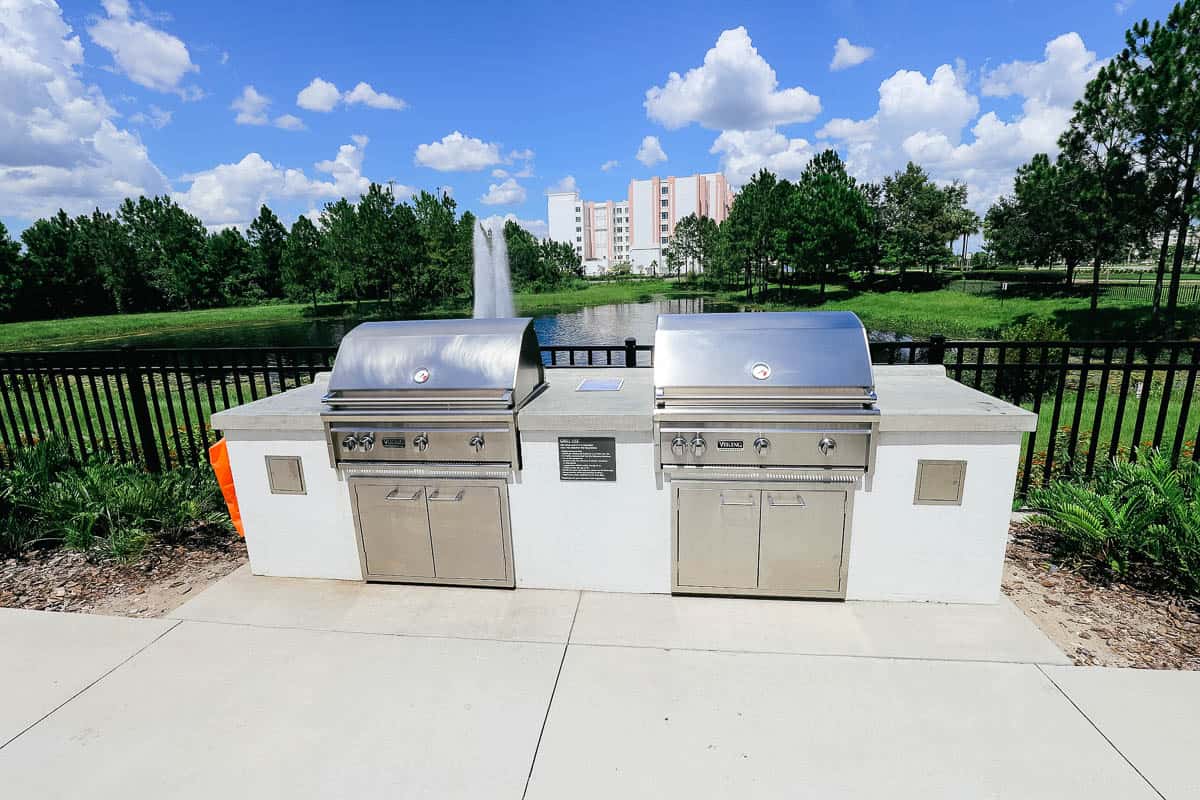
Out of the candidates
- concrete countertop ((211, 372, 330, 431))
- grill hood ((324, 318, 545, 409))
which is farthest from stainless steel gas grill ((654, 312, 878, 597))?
concrete countertop ((211, 372, 330, 431))

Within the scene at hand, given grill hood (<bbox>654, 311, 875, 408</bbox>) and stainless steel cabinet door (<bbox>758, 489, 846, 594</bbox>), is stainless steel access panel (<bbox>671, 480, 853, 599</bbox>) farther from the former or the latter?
grill hood (<bbox>654, 311, 875, 408</bbox>)

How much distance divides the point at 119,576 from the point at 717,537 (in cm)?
385

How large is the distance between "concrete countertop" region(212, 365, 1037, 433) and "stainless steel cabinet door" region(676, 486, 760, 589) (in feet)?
1.66

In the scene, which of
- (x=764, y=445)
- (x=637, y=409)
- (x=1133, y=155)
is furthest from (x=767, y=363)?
(x=1133, y=155)

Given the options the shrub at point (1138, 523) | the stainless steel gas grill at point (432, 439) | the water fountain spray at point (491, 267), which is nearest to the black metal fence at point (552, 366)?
the shrub at point (1138, 523)

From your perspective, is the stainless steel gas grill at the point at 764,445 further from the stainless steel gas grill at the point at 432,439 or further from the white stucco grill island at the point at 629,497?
the stainless steel gas grill at the point at 432,439

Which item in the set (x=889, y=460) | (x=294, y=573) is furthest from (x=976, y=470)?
(x=294, y=573)

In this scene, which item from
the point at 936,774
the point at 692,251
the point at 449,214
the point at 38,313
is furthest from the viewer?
the point at 692,251

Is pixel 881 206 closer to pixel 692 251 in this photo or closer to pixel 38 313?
pixel 692 251

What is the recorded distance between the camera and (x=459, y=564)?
3.43m

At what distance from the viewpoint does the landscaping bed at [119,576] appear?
3.56 meters

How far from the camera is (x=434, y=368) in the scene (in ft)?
10.5

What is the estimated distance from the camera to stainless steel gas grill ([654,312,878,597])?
2924mm

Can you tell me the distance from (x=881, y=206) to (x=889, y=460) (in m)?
55.0
